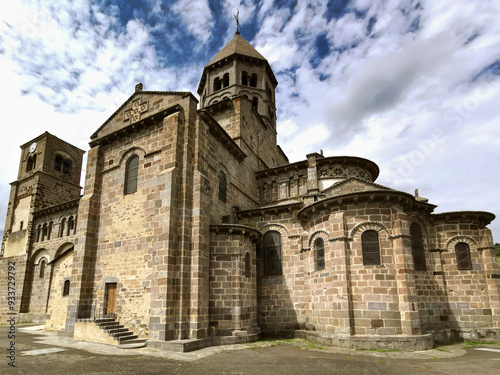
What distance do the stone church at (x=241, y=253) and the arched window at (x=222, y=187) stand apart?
0.05 meters

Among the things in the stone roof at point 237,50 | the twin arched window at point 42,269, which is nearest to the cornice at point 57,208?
the twin arched window at point 42,269

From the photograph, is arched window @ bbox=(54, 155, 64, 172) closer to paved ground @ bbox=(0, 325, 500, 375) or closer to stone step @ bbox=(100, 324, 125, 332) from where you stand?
paved ground @ bbox=(0, 325, 500, 375)

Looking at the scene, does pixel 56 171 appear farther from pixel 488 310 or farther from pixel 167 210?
pixel 488 310

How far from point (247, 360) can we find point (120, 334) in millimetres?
5628

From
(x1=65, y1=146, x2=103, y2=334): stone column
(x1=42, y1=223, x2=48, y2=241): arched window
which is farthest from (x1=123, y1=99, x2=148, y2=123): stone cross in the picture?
(x1=42, y1=223, x2=48, y2=241): arched window

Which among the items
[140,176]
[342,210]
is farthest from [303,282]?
[140,176]

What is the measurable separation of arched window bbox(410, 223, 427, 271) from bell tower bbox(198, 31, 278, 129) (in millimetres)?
13945

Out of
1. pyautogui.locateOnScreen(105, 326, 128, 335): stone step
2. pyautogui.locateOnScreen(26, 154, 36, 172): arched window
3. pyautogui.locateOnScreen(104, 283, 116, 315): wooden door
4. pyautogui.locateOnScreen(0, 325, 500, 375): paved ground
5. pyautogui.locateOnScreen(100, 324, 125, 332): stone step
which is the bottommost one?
pyautogui.locateOnScreen(0, 325, 500, 375): paved ground

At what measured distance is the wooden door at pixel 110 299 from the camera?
45.3 ft

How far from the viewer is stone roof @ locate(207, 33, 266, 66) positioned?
25745mm

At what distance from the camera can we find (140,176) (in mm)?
14680

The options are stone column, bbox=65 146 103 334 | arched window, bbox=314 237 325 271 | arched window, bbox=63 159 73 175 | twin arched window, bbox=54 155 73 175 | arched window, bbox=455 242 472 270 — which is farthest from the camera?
arched window, bbox=63 159 73 175

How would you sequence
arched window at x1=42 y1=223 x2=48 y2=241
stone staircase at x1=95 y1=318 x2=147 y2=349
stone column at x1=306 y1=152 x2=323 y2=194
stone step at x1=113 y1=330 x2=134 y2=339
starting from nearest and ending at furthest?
stone staircase at x1=95 y1=318 x2=147 y2=349 → stone step at x1=113 y1=330 x2=134 y2=339 → stone column at x1=306 y1=152 x2=323 y2=194 → arched window at x1=42 y1=223 x2=48 y2=241

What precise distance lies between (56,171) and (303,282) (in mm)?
26553
